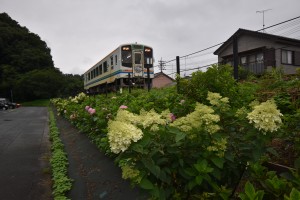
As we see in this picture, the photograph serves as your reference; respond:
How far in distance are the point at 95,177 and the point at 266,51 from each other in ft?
62.4

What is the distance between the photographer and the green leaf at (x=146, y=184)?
1.73 meters

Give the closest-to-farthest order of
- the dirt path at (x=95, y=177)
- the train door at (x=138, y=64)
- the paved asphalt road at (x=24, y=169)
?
the dirt path at (x=95, y=177) < the paved asphalt road at (x=24, y=169) < the train door at (x=138, y=64)

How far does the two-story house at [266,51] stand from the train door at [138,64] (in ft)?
20.6

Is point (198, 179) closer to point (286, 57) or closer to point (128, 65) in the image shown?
point (128, 65)

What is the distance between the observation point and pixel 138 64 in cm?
1812

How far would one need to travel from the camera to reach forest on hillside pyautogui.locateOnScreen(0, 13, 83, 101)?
49062 millimetres

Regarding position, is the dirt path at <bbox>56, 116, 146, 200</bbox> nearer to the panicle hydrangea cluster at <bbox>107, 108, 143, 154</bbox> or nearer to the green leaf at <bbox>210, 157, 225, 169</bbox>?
the green leaf at <bbox>210, 157, 225, 169</bbox>

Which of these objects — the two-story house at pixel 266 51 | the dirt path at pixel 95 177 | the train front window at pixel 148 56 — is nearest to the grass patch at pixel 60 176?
the dirt path at pixel 95 177

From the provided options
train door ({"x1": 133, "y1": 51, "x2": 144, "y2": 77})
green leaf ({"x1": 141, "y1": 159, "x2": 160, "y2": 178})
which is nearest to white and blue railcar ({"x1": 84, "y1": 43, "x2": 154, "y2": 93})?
train door ({"x1": 133, "y1": 51, "x2": 144, "y2": 77})

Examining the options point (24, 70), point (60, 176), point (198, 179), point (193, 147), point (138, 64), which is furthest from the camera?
point (24, 70)

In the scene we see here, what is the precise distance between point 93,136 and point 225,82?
342 cm

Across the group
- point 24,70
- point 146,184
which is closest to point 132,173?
point 146,184

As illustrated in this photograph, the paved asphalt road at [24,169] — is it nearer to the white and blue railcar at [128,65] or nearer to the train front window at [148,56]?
the white and blue railcar at [128,65]

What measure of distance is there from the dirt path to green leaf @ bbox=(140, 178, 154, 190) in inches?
42.0
